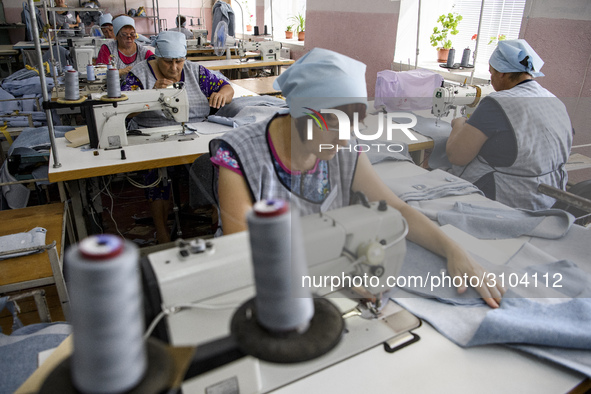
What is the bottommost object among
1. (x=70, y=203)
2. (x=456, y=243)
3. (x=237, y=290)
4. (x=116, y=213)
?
(x=116, y=213)

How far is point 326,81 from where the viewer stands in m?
0.91

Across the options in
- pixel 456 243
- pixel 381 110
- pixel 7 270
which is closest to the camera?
pixel 456 243

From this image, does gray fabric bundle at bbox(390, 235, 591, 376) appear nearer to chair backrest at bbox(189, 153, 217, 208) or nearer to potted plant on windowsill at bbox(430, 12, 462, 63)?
chair backrest at bbox(189, 153, 217, 208)

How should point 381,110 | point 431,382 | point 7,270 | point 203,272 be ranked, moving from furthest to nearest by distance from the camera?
point 381,110 < point 7,270 < point 431,382 < point 203,272

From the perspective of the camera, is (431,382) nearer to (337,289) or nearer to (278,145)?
(337,289)

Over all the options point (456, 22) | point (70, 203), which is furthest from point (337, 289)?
point (456, 22)

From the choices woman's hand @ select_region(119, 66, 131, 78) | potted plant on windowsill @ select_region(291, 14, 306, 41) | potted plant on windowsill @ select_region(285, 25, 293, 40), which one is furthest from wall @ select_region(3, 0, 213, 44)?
woman's hand @ select_region(119, 66, 131, 78)

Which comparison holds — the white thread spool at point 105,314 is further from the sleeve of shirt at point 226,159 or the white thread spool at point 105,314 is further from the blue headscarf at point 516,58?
the blue headscarf at point 516,58

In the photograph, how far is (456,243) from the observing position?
1148 millimetres

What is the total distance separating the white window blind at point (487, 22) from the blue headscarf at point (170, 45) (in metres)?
2.21

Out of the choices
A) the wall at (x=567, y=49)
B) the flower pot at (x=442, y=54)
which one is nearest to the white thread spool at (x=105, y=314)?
the wall at (x=567, y=49)

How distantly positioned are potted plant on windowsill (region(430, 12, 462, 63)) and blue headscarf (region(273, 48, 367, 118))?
3212 millimetres

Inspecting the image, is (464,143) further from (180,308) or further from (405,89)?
(180,308)

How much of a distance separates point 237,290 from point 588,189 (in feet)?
5.85
